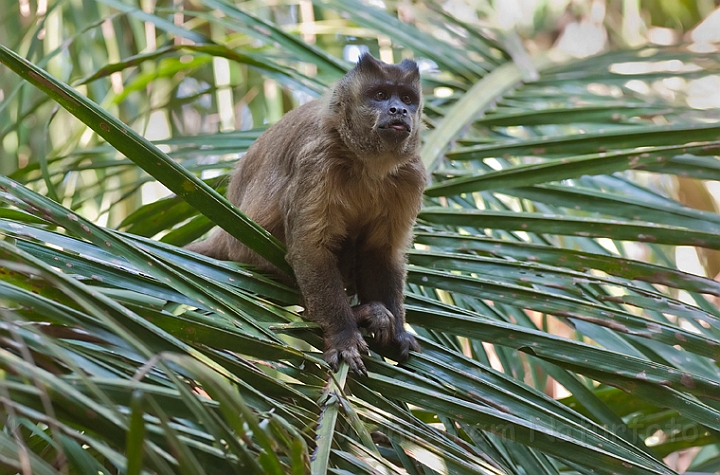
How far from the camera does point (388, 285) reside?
11.1 ft

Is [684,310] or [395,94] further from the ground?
[395,94]

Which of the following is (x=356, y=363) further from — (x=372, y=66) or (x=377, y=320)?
(x=372, y=66)

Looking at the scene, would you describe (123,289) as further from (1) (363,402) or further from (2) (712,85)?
(2) (712,85)

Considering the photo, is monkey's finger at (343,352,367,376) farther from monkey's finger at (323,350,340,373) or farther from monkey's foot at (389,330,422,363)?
monkey's foot at (389,330,422,363)

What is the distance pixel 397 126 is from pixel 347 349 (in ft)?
4.07

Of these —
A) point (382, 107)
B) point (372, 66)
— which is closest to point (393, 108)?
point (382, 107)

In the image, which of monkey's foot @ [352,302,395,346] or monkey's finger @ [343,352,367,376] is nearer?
monkey's finger @ [343,352,367,376]

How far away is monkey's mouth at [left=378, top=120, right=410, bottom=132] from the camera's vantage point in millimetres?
3527

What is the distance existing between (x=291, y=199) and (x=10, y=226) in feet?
5.00

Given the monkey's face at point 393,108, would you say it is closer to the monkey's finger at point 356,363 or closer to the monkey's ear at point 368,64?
the monkey's ear at point 368,64

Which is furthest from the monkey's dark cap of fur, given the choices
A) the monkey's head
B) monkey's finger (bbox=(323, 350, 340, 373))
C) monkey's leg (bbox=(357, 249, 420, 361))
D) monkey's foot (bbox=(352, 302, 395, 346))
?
monkey's finger (bbox=(323, 350, 340, 373))

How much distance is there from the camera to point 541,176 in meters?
3.61

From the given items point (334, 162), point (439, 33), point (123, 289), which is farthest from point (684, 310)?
point (439, 33)

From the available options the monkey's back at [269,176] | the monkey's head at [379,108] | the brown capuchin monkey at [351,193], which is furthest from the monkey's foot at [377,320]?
the monkey's head at [379,108]
